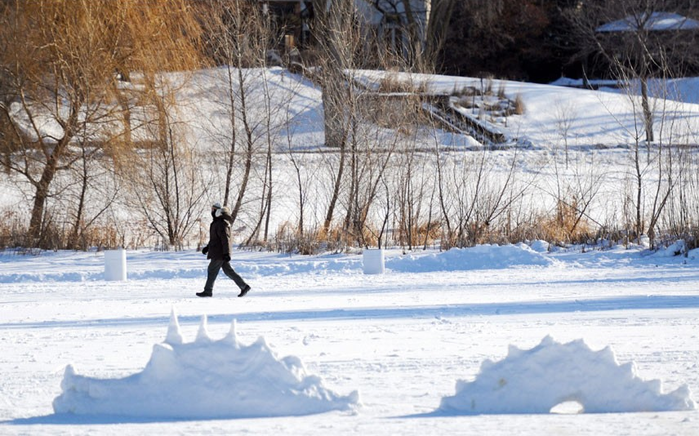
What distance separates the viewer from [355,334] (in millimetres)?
10852

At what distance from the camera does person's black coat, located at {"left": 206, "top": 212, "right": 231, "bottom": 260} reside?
1460 cm

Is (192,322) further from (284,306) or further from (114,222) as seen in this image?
(114,222)

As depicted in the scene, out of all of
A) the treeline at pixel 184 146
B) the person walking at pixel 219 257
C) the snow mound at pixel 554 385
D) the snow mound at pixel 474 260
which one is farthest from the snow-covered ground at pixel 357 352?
the treeline at pixel 184 146

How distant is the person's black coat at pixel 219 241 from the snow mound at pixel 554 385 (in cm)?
758

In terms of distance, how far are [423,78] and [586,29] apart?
2010 cm

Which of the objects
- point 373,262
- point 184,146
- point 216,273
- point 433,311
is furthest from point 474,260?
point 184,146

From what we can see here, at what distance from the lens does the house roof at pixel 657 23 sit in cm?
4178

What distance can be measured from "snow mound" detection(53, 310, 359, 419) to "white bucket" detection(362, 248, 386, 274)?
32.7 feet

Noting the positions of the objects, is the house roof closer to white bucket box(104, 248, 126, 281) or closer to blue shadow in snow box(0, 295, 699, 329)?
Result: white bucket box(104, 248, 126, 281)

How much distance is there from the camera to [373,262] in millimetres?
17625

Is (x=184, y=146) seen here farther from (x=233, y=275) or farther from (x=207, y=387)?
(x=207, y=387)

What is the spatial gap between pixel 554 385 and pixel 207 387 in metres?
2.66

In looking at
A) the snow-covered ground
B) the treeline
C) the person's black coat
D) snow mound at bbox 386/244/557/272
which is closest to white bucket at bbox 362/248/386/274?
the snow-covered ground

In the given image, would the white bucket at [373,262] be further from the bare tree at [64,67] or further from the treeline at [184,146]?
the bare tree at [64,67]
